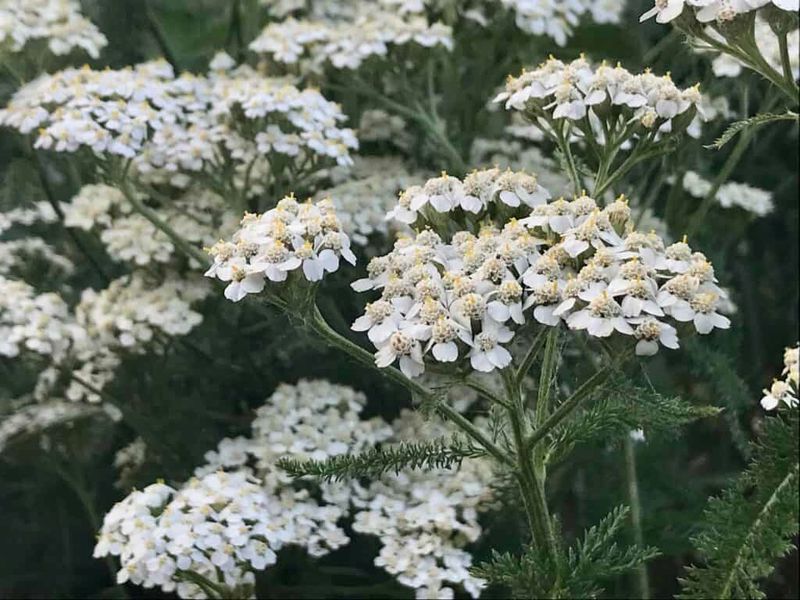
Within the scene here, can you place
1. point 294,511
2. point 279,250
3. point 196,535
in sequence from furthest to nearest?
1. point 294,511
2. point 196,535
3. point 279,250

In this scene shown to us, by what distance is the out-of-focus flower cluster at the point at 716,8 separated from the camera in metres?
0.97

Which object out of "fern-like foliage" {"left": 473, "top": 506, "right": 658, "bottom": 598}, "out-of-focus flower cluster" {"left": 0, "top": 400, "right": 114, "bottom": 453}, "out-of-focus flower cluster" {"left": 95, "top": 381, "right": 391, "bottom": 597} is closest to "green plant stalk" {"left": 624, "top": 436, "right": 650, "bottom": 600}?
"out-of-focus flower cluster" {"left": 95, "top": 381, "right": 391, "bottom": 597}

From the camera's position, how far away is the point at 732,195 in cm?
174

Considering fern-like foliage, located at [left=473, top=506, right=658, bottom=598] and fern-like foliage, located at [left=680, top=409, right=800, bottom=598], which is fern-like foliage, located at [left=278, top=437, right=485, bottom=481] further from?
fern-like foliage, located at [left=680, top=409, right=800, bottom=598]

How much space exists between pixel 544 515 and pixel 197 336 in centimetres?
75

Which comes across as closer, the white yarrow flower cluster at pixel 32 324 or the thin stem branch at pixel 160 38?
the white yarrow flower cluster at pixel 32 324

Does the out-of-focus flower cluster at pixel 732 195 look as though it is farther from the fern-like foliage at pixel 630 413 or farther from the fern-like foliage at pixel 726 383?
the fern-like foliage at pixel 630 413

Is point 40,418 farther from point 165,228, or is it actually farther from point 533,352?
point 533,352

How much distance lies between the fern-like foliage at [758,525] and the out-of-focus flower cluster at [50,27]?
120cm

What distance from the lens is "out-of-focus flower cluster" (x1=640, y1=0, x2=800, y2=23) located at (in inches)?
38.3

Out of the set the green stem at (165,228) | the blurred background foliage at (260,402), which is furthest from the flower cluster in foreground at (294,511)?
the green stem at (165,228)

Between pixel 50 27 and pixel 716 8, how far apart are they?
106cm

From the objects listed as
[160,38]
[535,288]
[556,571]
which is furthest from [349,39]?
[556,571]

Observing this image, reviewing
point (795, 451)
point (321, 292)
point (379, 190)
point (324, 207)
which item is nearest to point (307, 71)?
point (379, 190)
